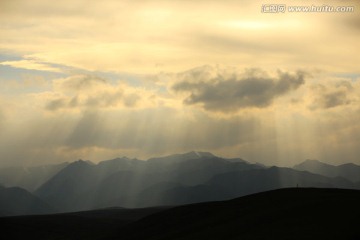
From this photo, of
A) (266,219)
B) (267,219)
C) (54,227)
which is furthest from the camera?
(54,227)

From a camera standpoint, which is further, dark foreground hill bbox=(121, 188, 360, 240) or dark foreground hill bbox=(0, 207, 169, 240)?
dark foreground hill bbox=(0, 207, 169, 240)

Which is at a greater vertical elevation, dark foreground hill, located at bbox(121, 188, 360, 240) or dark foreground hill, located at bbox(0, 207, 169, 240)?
dark foreground hill, located at bbox(0, 207, 169, 240)

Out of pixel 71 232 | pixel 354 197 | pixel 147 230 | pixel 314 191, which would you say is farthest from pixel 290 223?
pixel 71 232

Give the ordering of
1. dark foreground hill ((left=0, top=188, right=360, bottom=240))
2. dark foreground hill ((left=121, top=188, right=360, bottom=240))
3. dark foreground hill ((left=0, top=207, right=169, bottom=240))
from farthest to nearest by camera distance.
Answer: dark foreground hill ((left=0, top=207, right=169, bottom=240)) < dark foreground hill ((left=0, top=188, right=360, bottom=240)) < dark foreground hill ((left=121, top=188, right=360, bottom=240))

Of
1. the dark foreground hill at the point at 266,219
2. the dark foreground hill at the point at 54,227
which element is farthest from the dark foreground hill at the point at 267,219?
the dark foreground hill at the point at 54,227

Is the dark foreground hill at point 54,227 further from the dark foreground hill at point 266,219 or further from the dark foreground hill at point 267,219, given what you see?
the dark foreground hill at point 267,219

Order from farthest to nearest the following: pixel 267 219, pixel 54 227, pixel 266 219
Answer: pixel 54 227
pixel 266 219
pixel 267 219

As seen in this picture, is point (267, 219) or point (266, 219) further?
point (266, 219)

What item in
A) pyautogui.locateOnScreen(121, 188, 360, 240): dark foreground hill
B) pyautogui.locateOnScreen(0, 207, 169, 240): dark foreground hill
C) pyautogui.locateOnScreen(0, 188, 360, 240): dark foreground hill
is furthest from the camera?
pyautogui.locateOnScreen(0, 207, 169, 240): dark foreground hill

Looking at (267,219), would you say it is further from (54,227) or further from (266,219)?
(54,227)

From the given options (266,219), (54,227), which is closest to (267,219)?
(266,219)

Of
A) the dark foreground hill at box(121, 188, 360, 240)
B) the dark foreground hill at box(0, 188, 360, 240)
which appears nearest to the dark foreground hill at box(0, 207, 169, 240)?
the dark foreground hill at box(0, 188, 360, 240)

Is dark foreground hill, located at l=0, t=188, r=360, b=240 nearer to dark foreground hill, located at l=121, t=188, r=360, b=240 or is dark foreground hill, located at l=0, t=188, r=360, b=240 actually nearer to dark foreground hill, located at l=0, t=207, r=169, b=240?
dark foreground hill, located at l=121, t=188, r=360, b=240

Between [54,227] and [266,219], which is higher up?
[54,227]
